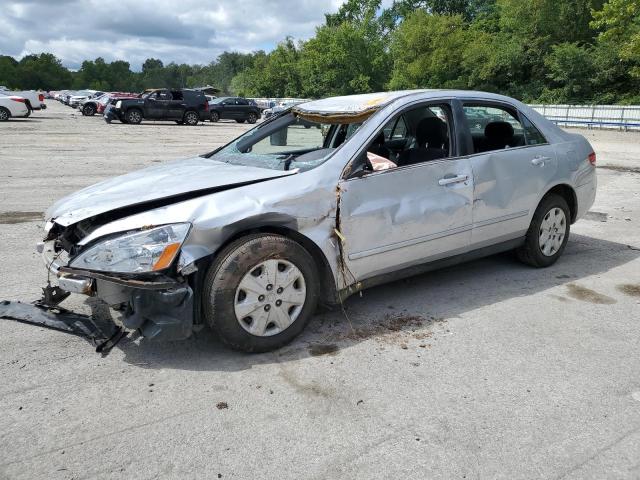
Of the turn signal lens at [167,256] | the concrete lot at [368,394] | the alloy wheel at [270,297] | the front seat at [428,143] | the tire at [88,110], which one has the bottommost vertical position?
the concrete lot at [368,394]

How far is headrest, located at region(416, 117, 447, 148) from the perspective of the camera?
4.64 metres

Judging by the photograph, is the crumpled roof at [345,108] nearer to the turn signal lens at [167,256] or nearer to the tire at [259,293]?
the tire at [259,293]

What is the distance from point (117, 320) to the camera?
159 inches

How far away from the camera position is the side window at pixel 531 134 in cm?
513

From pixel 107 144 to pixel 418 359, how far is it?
15.5 m

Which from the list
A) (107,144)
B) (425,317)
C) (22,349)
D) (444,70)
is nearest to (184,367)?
(22,349)

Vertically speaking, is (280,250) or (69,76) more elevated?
(69,76)

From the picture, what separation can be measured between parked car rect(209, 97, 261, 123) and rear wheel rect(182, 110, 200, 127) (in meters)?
3.87

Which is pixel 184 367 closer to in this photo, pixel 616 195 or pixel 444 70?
pixel 616 195

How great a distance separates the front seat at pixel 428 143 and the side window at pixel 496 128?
331mm

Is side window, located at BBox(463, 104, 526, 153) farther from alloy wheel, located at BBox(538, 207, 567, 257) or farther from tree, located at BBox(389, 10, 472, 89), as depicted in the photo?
tree, located at BBox(389, 10, 472, 89)

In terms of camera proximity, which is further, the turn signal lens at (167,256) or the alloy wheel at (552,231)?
the alloy wheel at (552,231)

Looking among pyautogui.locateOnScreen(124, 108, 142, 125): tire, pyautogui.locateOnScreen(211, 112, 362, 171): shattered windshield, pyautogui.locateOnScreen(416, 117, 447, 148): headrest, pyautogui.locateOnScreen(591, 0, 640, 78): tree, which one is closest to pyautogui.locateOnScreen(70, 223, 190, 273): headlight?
pyautogui.locateOnScreen(211, 112, 362, 171): shattered windshield

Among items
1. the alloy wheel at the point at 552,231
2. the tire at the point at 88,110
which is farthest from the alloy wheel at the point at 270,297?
the tire at the point at 88,110
